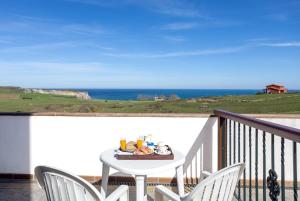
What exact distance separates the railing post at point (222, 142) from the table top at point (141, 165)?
138 cm

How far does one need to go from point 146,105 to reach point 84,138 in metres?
2.30

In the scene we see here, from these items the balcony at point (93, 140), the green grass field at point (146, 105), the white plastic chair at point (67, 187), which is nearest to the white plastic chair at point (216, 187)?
the white plastic chair at point (67, 187)

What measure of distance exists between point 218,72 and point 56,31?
15.5 m

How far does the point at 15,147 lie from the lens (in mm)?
5199

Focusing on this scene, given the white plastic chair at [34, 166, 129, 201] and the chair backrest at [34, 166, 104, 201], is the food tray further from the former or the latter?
the chair backrest at [34, 166, 104, 201]

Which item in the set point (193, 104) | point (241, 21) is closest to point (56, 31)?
point (241, 21)

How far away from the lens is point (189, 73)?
29.2 metres

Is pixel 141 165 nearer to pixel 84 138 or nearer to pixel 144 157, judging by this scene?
pixel 144 157

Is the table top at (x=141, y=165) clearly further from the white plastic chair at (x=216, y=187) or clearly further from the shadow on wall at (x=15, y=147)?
the shadow on wall at (x=15, y=147)

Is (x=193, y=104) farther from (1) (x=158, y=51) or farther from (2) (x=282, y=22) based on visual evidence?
(1) (x=158, y=51)

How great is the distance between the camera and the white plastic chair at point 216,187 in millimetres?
2492

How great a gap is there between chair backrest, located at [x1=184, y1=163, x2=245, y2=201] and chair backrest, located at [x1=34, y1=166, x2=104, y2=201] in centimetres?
67

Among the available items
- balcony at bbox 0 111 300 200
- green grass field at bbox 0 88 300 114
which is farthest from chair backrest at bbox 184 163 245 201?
green grass field at bbox 0 88 300 114

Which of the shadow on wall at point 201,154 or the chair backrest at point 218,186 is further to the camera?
the shadow on wall at point 201,154
